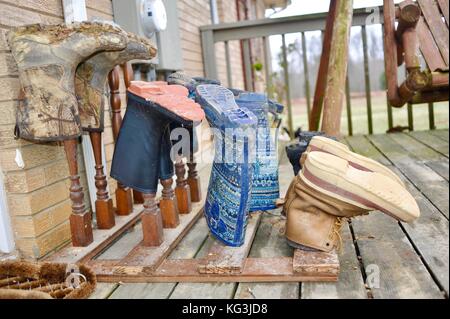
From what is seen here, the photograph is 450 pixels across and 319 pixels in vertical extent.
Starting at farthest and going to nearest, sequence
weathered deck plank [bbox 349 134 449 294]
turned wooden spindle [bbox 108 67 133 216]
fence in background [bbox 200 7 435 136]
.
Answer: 1. fence in background [bbox 200 7 435 136]
2. turned wooden spindle [bbox 108 67 133 216]
3. weathered deck plank [bbox 349 134 449 294]

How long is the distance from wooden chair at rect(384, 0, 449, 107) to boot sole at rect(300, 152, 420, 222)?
570mm

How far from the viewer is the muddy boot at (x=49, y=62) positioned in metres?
1.48

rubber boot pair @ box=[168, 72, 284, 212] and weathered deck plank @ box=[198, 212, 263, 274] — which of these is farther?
rubber boot pair @ box=[168, 72, 284, 212]

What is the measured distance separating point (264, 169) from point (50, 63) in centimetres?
92

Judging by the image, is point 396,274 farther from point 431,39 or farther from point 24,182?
point 24,182

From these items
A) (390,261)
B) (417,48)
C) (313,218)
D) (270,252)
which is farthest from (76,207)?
(417,48)

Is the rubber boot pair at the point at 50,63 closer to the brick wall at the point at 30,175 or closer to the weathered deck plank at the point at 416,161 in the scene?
the brick wall at the point at 30,175

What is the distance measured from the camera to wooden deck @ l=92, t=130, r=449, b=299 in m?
1.26

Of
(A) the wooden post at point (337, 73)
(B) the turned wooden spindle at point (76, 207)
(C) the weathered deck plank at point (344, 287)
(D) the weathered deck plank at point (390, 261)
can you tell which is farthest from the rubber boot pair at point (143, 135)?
(A) the wooden post at point (337, 73)

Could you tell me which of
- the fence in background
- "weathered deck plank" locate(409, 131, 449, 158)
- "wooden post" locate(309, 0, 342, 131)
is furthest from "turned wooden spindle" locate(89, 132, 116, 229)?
the fence in background

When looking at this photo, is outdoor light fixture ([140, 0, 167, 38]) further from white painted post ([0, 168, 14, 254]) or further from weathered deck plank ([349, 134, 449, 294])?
weathered deck plank ([349, 134, 449, 294])

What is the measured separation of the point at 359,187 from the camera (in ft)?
4.27

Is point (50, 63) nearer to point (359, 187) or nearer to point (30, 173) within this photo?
point (30, 173)

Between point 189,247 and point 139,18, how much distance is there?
4.61ft
